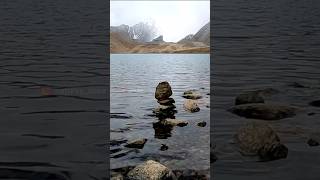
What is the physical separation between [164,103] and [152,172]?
15810 millimetres

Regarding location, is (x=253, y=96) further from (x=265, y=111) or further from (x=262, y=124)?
(x=262, y=124)

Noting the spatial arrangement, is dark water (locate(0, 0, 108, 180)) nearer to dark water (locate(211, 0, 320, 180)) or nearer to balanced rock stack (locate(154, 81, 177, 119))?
dark water (locate(211, 0, 320, 180))

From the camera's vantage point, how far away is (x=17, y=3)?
289 inches

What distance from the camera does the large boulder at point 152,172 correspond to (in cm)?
923

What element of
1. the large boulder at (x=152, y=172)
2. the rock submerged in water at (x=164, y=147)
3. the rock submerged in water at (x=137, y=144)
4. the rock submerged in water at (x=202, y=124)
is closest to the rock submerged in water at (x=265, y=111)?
the large boulder at (x=152, y=172)

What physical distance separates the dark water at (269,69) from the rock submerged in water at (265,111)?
117 mm

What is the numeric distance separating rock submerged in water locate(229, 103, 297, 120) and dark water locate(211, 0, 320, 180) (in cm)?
12

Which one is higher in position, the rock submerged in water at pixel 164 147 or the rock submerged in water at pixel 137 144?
the rock submerged in water at pixel 137 144

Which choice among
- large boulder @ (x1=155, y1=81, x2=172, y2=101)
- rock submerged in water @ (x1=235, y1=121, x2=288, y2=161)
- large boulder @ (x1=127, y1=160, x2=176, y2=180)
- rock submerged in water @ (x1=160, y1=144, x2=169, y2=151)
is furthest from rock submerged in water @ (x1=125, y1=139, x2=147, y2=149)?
large boulder @ (x1=155, y1=81, x2=172, y2=101)

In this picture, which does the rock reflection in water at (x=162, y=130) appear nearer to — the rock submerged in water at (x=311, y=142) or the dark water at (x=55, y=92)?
the dark water at (x=55, y=92)

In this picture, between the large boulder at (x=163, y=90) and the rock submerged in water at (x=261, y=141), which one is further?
the large boulder at (x=163, y=90)

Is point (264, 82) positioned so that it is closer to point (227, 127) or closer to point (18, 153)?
point (227, 127)

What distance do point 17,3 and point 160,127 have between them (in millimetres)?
11211

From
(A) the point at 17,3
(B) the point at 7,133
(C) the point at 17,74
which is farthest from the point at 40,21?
(B) the point at 7,133
